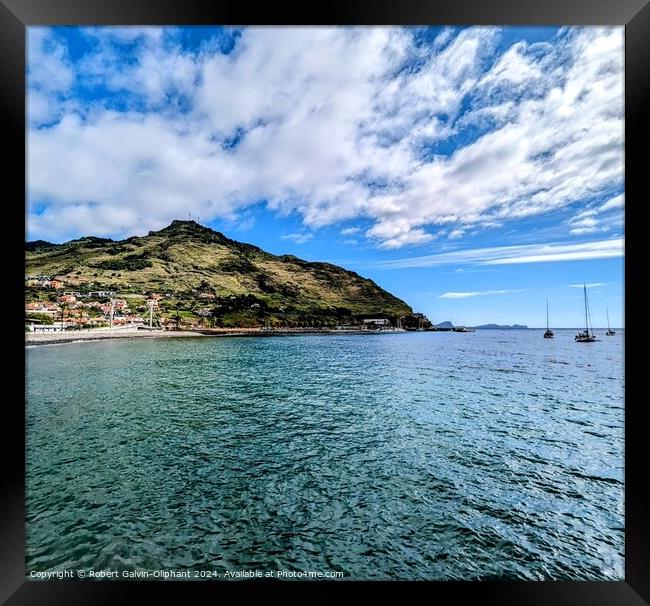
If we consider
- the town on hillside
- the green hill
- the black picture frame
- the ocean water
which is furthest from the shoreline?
the black picture frame

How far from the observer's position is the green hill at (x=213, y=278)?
80.1m

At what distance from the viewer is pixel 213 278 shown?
103062 millimetres

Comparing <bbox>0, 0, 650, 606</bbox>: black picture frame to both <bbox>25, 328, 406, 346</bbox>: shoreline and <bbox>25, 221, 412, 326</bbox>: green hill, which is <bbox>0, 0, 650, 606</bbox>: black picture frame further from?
<bbox>25, 221, 412, 326</bbox>: green hill

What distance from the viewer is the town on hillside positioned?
182ft

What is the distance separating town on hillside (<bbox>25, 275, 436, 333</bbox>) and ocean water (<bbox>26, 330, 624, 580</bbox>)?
155 feet
